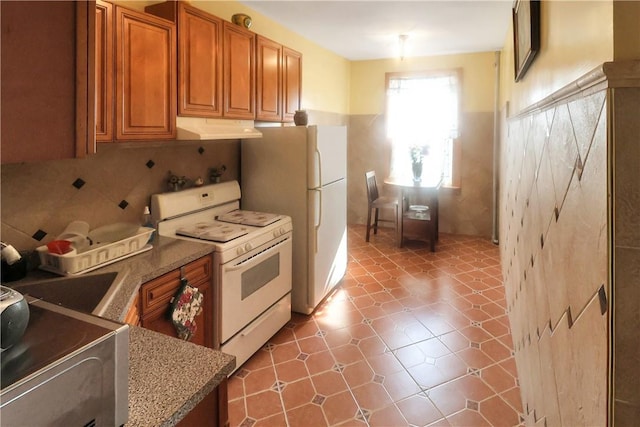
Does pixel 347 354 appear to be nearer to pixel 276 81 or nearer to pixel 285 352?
pixel 285 352

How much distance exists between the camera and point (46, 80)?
672mm

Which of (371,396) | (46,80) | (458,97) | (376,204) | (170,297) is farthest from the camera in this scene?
(458,97)

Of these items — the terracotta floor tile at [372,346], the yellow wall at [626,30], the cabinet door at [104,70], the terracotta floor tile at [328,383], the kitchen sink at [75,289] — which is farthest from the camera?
the terracotta floor tile at [372,346]

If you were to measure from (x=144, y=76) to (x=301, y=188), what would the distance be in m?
1.37

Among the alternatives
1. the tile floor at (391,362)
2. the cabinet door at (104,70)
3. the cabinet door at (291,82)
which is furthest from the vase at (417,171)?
the cabinet door at (104,70)

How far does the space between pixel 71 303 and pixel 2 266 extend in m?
0.30

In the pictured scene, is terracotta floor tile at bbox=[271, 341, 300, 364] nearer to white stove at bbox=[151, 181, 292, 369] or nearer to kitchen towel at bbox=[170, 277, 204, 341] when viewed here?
white stove at bbox=[151, 181, 292, 369]

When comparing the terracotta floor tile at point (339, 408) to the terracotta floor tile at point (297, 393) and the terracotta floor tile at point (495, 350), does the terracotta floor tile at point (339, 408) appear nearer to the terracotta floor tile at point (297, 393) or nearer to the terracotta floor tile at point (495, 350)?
the terracotta floor tile at point (297, 393)

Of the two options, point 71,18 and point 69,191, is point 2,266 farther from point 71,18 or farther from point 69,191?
point 71,18

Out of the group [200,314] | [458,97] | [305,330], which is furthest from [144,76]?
[458,97]

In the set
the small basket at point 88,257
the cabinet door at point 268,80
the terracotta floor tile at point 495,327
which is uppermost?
the cabinet door at point 268,80

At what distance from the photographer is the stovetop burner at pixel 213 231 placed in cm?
241

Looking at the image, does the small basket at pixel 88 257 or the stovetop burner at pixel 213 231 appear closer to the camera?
the small basket at pixel 88 257

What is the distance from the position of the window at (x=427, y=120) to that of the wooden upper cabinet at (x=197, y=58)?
11.1 ft
